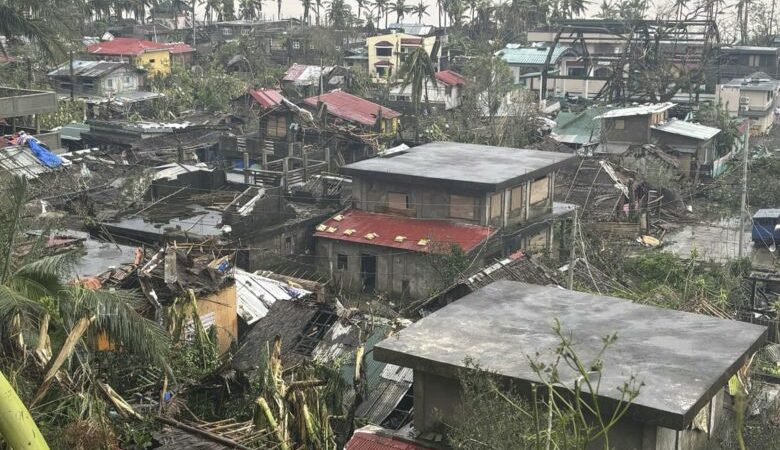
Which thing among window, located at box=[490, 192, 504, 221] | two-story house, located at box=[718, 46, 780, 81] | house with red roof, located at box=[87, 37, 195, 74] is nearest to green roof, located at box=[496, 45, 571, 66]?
two-story house, located at box=[718, 46, 780, 81]

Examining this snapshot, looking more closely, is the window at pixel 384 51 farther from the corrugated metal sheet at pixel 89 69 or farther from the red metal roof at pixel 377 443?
the red metal roof at pixel 377 443

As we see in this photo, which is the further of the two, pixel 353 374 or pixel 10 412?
pixel 353 374

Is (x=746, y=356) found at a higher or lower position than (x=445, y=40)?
lower

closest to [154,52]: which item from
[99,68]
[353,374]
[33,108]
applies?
[99,68]

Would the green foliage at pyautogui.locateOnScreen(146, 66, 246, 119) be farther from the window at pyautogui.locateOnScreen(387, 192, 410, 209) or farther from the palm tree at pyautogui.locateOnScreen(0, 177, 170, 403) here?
the palm tree at pyautogui.locateOnScreen(0, 177, 170, 403)

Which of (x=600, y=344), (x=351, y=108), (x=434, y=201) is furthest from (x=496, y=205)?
(x=351, y=108)

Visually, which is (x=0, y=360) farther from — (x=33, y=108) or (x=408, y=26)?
(x=408, y=26)
